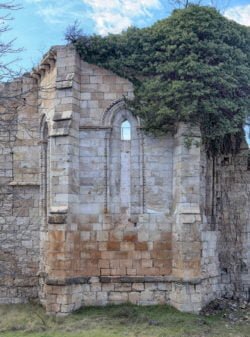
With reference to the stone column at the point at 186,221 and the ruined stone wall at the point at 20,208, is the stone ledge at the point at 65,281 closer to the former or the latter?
the ruined stone wall at the point at 20,208

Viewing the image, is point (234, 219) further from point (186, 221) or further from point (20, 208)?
point (20, 208)

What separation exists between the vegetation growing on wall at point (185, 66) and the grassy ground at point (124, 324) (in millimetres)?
4783

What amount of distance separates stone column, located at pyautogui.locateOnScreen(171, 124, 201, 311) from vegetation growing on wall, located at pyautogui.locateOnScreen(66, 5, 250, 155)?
634 mm

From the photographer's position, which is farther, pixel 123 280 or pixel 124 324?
pixel 123 280

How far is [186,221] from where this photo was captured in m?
12.5

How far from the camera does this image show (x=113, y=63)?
13.3 m

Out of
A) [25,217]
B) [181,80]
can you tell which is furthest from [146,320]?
[181,80]

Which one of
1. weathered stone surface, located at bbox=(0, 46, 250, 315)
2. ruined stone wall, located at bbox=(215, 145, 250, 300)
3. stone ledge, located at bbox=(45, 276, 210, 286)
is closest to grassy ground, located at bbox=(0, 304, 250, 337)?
weathered stone surface, located at bbox=(0, 46, 250, 315)

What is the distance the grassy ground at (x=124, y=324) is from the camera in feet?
36.8

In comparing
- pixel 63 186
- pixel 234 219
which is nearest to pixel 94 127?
pixel 63 186

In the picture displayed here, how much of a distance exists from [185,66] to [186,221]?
403 cm

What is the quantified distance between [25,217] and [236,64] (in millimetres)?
7619

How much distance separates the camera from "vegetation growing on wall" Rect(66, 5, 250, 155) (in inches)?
497

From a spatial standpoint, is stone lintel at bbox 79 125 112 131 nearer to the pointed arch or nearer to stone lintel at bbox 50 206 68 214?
the pointed arch
